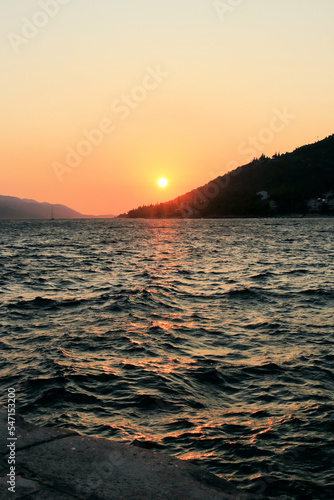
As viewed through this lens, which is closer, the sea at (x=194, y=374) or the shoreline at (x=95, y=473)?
the shoreline at (x=95, y=473)

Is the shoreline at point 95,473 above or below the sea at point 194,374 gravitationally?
above

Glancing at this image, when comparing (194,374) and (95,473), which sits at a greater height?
(95,473)

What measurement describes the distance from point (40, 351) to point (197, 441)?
6.27 metres

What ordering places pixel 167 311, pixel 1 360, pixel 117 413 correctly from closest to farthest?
pixel 117 413, pixel 1 360, pixel 167 311

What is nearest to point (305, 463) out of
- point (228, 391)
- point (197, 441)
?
point (197, 441)

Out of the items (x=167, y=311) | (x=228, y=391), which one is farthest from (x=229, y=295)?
(x=228, y=391)

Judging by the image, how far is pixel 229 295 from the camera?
2127 centimetres

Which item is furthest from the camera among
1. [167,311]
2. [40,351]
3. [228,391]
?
[167,311]

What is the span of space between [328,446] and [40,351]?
796cm

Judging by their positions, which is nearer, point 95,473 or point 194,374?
point 95,473

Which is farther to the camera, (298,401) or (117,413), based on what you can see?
(298,401)

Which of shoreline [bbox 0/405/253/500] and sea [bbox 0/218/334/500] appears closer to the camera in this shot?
shoreline [bbox 0/405/253/500]

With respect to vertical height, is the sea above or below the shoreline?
below

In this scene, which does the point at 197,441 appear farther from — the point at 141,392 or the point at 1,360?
the point at 1,360
